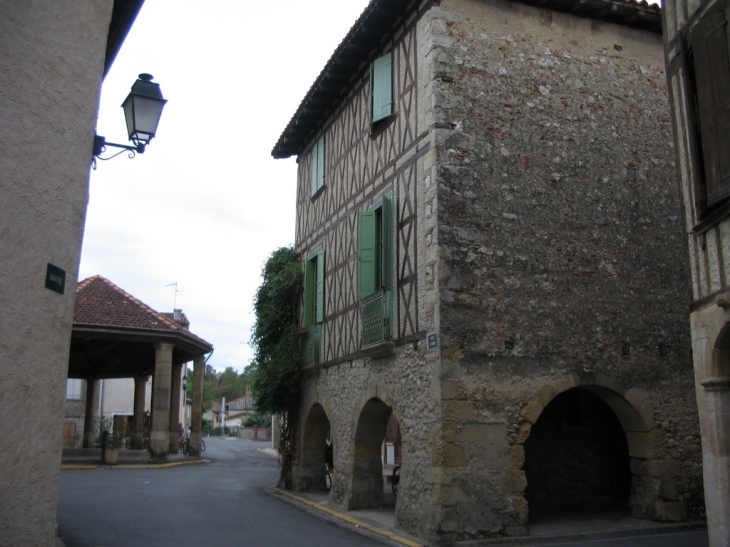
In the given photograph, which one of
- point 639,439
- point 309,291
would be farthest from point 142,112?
point 309,291

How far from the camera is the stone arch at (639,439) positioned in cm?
962

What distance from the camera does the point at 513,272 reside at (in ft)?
31.6

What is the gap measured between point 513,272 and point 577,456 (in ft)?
12.9

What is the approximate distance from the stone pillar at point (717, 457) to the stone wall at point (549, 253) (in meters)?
2.82

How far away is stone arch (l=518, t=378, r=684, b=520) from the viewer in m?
9.62

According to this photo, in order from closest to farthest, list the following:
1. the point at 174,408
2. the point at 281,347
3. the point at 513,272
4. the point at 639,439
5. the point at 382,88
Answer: the point at 513,272 → the point at 639,439 → the point at 382,88 → the point at 281,347 → the point at 174,408

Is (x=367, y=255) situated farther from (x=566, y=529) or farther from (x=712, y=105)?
(x=712, y=105)

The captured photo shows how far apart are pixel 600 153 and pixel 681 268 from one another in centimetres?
211

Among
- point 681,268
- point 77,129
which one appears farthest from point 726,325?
point 77,129

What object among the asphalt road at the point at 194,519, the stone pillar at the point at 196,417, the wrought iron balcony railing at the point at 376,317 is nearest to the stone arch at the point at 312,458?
the asphalt road at the point at 194,519

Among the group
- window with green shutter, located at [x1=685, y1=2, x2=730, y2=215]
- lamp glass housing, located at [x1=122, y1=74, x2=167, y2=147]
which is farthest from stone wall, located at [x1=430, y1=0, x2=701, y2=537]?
lamp glass housing, located at [x1=122, y1=74, x2=167, y2=147]

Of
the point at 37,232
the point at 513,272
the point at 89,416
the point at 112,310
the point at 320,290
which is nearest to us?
the point at 37,232

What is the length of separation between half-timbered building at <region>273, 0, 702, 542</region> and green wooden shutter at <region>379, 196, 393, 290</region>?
31 mm

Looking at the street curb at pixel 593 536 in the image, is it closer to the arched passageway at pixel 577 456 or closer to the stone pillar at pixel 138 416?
the arched passageway at pixel 577 456
